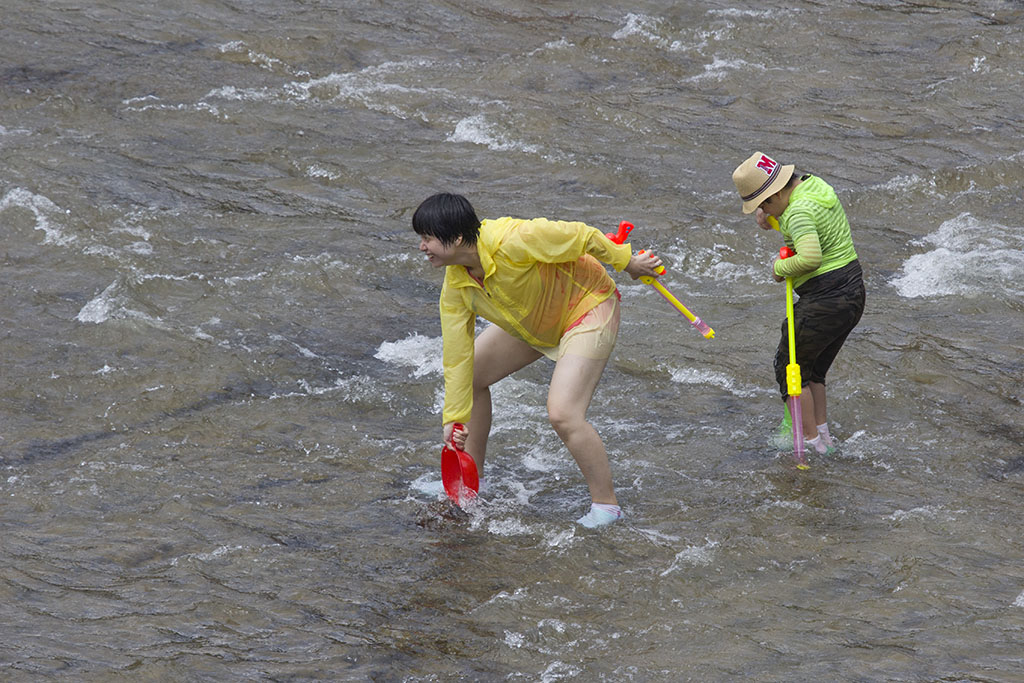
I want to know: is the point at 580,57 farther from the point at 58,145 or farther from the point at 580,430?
the point at 580,430

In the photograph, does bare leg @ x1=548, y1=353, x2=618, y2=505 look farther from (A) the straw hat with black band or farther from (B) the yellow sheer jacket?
(A) the straw hat with black band

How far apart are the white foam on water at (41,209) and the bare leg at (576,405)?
5.24 m

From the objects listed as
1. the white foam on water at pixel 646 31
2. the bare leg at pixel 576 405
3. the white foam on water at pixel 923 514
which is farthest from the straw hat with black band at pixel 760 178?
the white foam on water at pixel 646 31

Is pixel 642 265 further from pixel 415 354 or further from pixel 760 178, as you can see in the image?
pixel 415 354

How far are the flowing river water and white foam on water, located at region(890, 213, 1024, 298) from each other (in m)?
0.04

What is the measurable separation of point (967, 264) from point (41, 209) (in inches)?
280

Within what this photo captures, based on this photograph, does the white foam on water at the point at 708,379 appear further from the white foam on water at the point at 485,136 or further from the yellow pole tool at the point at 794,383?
the white foam on water at the point at 485,136

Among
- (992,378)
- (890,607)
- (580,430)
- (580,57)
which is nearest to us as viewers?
(890,607)

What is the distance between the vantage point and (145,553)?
5180 millimetres

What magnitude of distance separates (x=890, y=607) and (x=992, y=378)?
271 cm

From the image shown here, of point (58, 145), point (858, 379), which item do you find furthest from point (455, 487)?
point (58, 145)

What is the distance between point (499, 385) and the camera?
7.10 m

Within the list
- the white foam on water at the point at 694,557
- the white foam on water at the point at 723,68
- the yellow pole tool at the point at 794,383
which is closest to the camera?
the white foam on water at the point at 694,557

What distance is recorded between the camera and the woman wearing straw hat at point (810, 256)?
562 centimetres
